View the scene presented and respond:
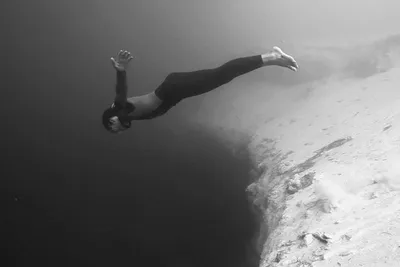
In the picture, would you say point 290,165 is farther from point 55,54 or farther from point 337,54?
point 55,54

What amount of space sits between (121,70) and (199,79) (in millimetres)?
780

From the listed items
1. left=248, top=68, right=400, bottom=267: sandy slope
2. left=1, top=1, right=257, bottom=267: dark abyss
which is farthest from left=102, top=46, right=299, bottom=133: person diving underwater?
left=1, top=1, right=257, bottom=267: dark abyss

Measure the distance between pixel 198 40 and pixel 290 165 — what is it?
29239 millimetres

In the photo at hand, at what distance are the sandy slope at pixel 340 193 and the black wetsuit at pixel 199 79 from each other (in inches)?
82.4

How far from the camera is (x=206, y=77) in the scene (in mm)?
2627

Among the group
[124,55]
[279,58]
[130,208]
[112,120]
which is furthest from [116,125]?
[130,208]

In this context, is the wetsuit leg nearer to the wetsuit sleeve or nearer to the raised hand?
the raised hand

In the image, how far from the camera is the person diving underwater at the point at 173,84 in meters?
2.59

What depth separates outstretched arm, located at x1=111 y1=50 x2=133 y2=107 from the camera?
243cm

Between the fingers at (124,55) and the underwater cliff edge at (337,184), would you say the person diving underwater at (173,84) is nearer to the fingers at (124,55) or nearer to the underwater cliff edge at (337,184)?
the fingers at (124,55)

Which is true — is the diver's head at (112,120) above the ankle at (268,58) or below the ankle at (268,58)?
below

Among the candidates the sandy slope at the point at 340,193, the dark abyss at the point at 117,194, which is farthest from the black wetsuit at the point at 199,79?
the dark abyss at the point at 117,194

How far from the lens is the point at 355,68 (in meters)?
15.0

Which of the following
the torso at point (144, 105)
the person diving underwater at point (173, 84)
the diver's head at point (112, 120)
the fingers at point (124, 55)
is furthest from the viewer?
the torso at point (144, 105)
